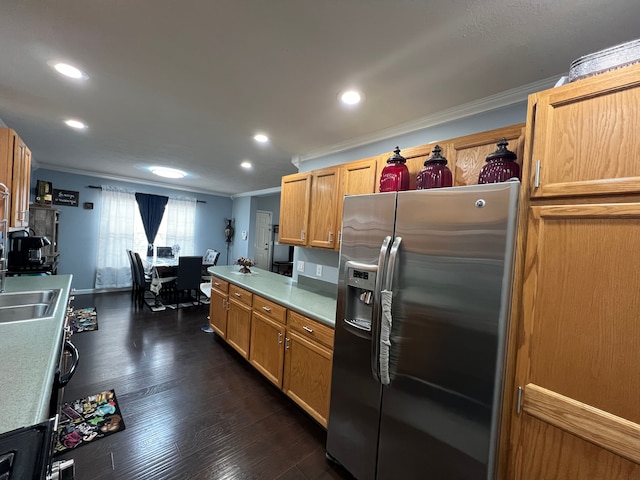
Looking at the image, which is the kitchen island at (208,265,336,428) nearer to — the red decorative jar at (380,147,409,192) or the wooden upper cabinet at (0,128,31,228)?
the red decorative jar at (380,147,409,192)

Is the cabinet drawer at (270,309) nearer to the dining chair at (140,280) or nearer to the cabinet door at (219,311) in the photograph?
the cabinet door at (219,311)

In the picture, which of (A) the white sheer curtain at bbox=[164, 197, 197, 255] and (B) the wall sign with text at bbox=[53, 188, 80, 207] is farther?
(A) the white sheer curtain at bbox=[164, 197, 197, 255]

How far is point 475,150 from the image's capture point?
162cm

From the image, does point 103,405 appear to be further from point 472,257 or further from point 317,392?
point 472,257

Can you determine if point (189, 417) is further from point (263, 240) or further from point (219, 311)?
point (263, 240)

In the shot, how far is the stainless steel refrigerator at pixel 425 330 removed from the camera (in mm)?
1105

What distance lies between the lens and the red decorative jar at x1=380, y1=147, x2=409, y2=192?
1772 mm

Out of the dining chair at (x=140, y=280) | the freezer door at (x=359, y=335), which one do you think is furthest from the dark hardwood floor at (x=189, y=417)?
the dining chair at (x=140, y=280)

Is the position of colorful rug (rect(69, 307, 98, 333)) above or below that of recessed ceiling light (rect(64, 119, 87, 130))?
below

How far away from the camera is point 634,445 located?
0.83 meters

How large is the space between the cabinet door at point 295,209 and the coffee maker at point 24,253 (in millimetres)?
3137

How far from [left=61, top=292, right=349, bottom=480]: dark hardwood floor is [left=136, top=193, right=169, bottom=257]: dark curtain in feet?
10.0

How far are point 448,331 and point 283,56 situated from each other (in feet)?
5.48

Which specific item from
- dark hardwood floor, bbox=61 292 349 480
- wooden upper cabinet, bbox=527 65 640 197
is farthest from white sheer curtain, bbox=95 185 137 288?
wooden upper cabinet, bbox=527 65 640 197
